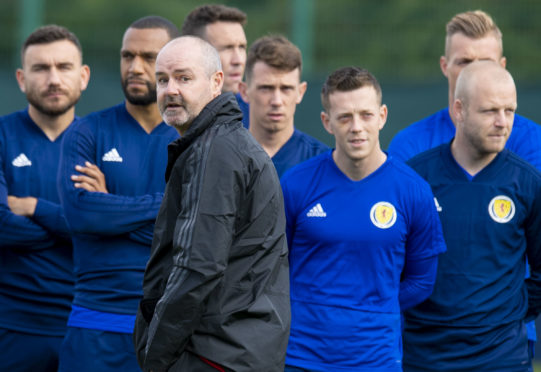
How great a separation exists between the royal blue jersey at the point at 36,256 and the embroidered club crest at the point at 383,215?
71.6 inches

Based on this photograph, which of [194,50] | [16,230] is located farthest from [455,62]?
[16,230]

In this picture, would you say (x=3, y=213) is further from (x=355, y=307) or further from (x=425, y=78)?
(x=425, y=78)

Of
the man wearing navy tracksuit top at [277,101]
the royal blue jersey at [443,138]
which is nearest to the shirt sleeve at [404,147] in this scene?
the royal blue jersey at [443,138]

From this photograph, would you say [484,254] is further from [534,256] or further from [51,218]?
[51,218]

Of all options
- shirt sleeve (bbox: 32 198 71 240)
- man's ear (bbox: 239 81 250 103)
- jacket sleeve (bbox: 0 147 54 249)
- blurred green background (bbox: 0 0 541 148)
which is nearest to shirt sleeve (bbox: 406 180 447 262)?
man's ear (bbox: 239 81 250 103)

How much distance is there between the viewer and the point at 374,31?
10.4 m

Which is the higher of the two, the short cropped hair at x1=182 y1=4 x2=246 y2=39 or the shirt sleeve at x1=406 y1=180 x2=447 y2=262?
the short cropped hair at x1=182 y1=4 x2=246 y2=39

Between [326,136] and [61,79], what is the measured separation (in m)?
4.29

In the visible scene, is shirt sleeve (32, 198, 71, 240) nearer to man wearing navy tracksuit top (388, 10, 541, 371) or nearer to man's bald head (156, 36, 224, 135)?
man's bald head (156, 36, 224, 135)

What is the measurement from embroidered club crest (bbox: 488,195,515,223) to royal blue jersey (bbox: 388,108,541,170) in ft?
1.58

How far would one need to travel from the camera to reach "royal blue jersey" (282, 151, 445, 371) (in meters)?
4.50

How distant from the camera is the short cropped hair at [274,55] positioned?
545 centimetres

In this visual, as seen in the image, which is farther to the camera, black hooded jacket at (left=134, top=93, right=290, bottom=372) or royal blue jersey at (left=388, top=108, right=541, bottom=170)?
royal blue jersey at (left=388, top=108, right=541, bottom=170)

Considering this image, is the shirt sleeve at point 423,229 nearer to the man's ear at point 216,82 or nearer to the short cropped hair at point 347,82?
the short cropped hair at point 347,82
